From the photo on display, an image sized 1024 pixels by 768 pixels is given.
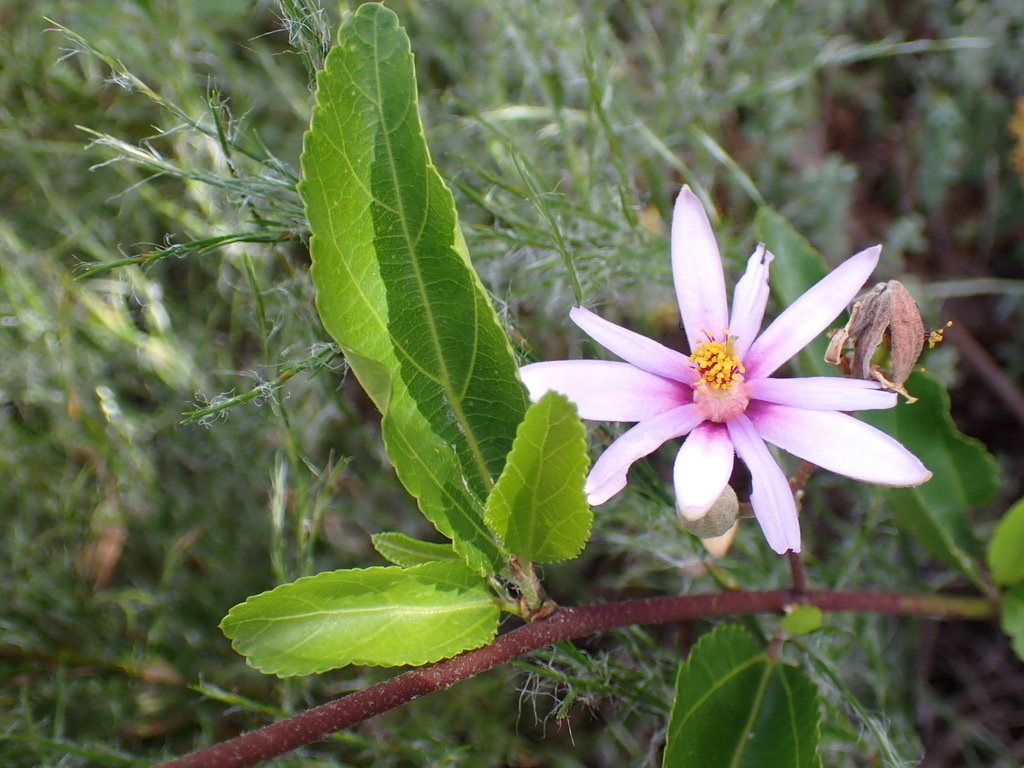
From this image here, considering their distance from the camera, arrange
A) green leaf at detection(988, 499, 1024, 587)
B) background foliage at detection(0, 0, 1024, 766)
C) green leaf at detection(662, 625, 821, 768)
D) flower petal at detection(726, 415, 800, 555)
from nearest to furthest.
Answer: flower petal at detection(726, 415, 800, 555) → green leaf at detection(662, 625, 821, 768) → green leaf at detection(988, 499, 1024, 587) → background foliage at detection(0, 0, 1024, 766)

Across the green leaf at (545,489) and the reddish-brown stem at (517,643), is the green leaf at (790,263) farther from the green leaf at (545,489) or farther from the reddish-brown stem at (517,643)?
the green leaf at (545,489)

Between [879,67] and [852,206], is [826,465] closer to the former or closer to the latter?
[852,206]

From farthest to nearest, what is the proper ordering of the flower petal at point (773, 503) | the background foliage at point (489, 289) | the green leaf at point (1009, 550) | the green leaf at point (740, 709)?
1. the background foliage at point (489, 289)
2. the green leaf at point (1009, 550)
3. the green leaf at point (740, 709)
4. the flower petal at point (773, 503)

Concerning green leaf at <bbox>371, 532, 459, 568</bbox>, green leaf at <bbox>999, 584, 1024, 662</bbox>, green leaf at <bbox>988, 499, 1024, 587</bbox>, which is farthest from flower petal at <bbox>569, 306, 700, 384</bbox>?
green leaf at <bbox>999, 584, 1024, 662</bbox>

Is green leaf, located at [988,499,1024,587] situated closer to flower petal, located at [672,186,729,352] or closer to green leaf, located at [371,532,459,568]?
flower petal, located at [672,186,729,352]

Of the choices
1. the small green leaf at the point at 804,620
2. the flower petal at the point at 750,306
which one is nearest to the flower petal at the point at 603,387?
the flower petal at the point at 750,306

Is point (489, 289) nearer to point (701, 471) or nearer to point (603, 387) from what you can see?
point (603, 387)

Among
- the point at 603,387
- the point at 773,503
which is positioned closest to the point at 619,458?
the point at 603,387

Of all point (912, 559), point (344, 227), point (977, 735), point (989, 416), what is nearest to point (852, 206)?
point (989, 416)
